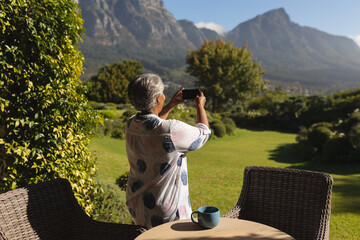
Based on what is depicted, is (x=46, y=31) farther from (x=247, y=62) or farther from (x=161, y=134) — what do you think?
(x=247, y=62)

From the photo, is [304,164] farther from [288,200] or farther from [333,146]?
[288,200]

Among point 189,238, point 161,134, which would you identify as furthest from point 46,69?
point 189,238

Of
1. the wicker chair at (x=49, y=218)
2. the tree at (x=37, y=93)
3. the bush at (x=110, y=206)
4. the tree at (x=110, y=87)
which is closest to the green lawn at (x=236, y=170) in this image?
the bush at (x=110, y=206)

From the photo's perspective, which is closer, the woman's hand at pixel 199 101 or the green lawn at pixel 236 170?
the woman's hand at pixel 199 101

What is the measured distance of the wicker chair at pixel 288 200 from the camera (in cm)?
250

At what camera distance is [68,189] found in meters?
2.52

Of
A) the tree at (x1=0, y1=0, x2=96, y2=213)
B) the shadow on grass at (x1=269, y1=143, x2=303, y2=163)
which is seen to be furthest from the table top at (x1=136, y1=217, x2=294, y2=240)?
the shadow on grass at (x1=269, y1=143, x2=303, y2=163)

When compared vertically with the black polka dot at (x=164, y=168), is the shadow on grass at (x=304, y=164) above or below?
below

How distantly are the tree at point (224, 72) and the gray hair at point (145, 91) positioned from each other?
25.7 m

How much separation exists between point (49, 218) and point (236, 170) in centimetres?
620

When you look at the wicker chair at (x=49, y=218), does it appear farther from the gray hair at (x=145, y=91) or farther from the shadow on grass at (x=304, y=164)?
the shadow on grass at (x=304, y=164)

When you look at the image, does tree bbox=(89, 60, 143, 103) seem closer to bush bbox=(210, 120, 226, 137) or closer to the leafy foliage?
bush bbox=(210, 120, 226, 137)

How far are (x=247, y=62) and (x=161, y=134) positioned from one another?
2847 cm

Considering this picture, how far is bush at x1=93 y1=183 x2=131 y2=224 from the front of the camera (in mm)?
4128
